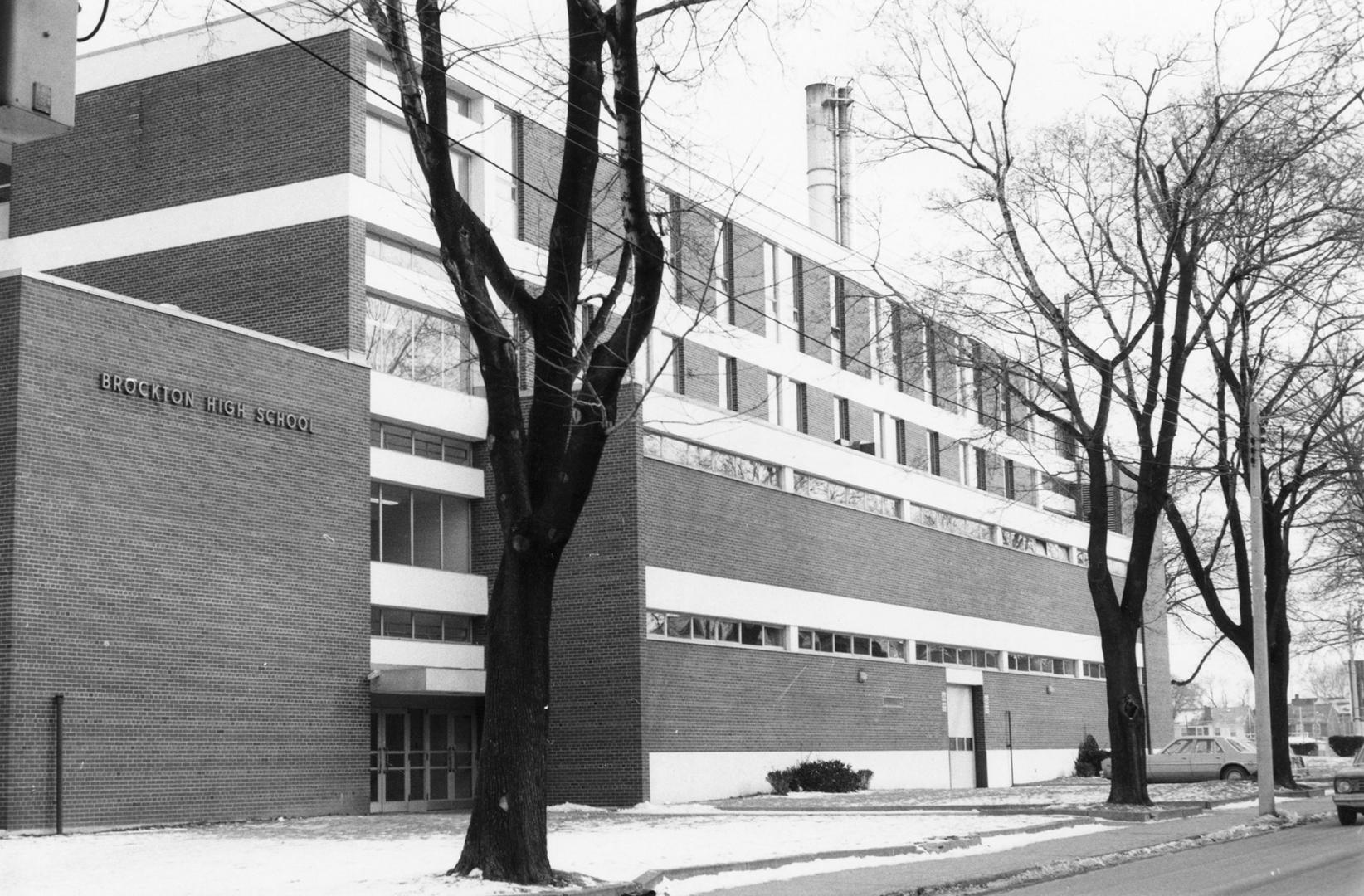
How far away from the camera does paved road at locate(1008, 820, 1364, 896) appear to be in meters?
14.9

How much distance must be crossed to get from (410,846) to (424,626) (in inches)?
490

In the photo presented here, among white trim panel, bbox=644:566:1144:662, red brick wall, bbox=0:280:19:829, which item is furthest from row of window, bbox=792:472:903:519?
red brick wall, bbox=0:280:19:829

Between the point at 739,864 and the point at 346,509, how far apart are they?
1490 centimetres

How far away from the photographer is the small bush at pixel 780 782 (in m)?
36.7

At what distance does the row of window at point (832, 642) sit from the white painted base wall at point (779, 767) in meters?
2.69

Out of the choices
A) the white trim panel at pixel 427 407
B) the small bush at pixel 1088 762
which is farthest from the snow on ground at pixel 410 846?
the small bush at pixel 1088 762

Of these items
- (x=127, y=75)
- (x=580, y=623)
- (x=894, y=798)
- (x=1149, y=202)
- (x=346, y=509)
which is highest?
(x=127, y=75)

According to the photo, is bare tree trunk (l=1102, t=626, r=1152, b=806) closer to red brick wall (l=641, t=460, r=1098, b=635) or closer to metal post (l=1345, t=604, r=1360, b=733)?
red brick wall (l=641, t=460, r=1098, b=635)

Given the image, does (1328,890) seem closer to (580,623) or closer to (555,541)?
(555,541)

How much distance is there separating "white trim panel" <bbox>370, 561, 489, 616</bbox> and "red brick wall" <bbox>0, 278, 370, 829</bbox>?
1232 mm

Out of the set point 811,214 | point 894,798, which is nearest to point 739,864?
point 894,798

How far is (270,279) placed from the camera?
32000 millimetres

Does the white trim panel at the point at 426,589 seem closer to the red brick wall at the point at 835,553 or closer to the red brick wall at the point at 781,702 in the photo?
the red brick wall at the point at 835,553

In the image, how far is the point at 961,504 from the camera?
165 feet
